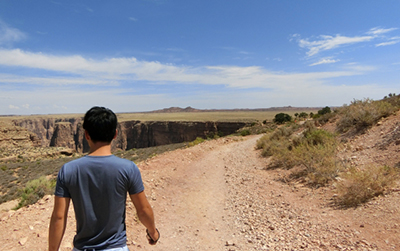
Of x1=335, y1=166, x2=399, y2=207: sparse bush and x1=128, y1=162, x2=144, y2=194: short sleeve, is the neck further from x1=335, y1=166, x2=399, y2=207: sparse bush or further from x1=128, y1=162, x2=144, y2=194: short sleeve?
x1=335, y1=166, x2=399, y2=207: sparse bush

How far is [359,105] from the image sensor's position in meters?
11.4

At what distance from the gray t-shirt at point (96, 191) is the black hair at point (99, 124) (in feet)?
0.61

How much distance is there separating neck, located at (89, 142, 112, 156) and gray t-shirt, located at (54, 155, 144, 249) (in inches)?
2.7

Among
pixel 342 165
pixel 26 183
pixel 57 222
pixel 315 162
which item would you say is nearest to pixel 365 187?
pixel 342 165

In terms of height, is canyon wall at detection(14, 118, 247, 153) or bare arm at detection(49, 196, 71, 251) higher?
bare arm at detection(49, 196, 71, 251)

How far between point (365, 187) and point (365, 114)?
697 cm

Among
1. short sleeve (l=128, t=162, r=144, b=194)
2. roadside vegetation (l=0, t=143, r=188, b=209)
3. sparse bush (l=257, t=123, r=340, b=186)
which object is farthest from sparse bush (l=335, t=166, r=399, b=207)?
roadside vegetation (l=0, t=143, r=188, b=209)

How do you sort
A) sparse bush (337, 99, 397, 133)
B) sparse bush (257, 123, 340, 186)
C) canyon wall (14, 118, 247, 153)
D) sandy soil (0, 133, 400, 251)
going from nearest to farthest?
1. sandy soil (0, 133, 400, 251)
2. sparse bush (257, 123, 340, 186)
3. sparse bush (337, 99, 397, 133)
4. canyon wall (14, 118, 247, 153)

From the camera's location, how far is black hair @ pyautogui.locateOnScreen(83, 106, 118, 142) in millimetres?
1861

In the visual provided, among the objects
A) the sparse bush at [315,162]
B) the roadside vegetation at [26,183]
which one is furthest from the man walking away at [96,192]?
the roadside vegetation at [26,183]

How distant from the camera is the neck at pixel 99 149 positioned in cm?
186

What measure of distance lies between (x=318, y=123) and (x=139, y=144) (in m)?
61.0

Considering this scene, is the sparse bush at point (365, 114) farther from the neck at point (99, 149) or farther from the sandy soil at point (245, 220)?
the neck at point (99, 149)

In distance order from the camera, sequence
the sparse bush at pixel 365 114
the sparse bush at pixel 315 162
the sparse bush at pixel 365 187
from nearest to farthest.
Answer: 1. the sparse bush at pixel 365 187
2. the sparse bush at pixel 315 162
3. the sparse bush at pixel 365 114
